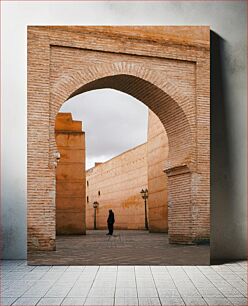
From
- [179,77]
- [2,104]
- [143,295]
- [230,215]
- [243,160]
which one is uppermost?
[179,77]

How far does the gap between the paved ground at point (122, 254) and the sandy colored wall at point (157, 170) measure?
2.18m

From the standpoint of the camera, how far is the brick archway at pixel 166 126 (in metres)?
5.84

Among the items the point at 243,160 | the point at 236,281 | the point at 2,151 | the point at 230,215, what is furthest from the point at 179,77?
the point at 236,281

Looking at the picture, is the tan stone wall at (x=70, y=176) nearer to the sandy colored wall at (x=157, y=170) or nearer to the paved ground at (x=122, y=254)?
the paved ground at (x=122, y=254)

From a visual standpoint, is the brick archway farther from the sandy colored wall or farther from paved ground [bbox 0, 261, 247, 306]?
the sandy colored wall

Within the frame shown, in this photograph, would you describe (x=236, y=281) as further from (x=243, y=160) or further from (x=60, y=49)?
(x=60, y=49)

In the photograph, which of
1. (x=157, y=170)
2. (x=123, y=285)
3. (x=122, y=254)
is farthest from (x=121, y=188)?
(x=123, y=285)

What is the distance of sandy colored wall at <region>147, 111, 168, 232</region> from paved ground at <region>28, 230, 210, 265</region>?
218 centimetres

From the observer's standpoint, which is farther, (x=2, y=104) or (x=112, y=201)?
(x=112, y=201)

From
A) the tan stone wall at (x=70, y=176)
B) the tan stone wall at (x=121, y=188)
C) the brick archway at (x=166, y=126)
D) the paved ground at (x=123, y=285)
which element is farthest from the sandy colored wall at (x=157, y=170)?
the paved ground at (x=123, y=285)

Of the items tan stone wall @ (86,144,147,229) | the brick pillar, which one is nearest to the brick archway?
the brick pillar

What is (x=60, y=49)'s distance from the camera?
6.38m

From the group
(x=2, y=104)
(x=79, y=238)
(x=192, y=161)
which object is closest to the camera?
(x=2, y=104)

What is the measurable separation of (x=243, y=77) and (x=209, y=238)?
1.84 meters
